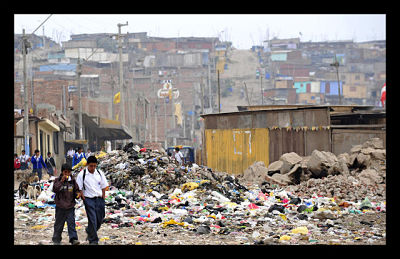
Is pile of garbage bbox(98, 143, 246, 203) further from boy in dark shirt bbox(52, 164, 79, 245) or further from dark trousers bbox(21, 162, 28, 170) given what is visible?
boy in dark shirt bbox(52, 164, 79, 245)

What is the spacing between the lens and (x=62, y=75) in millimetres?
87250

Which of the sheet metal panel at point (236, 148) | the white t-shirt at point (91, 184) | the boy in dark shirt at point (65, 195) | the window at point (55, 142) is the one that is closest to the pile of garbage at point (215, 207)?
Result: the boy in dark shirt at point (65, 195)

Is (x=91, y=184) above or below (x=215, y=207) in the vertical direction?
above

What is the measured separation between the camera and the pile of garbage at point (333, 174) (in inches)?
631

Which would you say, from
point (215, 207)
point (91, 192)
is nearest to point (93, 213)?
point (91, 192)

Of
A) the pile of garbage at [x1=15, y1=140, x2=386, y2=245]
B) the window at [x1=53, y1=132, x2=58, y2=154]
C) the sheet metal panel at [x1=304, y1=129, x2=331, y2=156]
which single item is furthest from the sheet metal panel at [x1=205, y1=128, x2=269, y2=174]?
the window at [x1=53, y1=132, x2=58, y2=154]

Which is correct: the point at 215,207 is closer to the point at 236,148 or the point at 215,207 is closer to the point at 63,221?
the point at 63,221

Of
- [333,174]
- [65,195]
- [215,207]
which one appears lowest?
[215,207]

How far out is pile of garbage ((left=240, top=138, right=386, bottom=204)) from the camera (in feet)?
52.5

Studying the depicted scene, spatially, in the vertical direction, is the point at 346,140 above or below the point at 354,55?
below

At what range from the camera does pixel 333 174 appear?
1798cm

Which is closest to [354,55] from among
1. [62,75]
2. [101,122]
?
[62,75]

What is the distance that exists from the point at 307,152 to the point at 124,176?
8.91 metres
